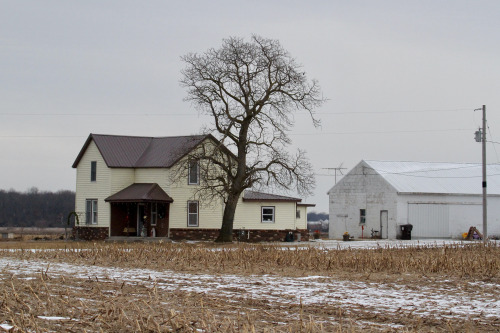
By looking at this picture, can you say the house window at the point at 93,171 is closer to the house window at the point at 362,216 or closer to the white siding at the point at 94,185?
the white siding at the point at 94,185

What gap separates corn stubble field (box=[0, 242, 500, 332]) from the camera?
448 inches

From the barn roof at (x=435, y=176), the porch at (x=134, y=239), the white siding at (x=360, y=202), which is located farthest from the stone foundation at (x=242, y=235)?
the barn roof at (x=435, y=176)

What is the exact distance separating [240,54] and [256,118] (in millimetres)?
3871

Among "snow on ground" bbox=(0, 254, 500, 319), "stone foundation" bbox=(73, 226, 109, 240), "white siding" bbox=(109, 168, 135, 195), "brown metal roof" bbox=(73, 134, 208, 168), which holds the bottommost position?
"snow on ground" bbox=(0, 254, 500, 319)

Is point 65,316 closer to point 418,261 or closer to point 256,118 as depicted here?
point 418,261

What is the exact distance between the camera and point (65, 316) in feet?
39.2

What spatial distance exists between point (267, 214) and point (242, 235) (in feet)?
8.31

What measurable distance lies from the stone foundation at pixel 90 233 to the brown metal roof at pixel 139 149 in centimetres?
426

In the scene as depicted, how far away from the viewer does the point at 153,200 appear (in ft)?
156

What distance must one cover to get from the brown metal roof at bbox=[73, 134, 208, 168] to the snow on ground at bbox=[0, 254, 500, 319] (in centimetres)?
2814

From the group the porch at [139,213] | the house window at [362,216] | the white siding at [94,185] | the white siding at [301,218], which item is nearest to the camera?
the porch at [139,213]

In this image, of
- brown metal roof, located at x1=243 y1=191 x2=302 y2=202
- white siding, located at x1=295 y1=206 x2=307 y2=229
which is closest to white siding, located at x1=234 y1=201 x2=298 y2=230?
brown metal roof, located at x1=243 y1=191 x2=302 y2=202

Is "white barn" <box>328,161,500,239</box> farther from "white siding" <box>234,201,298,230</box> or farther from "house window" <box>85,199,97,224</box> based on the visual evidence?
"house window" <box>85,199,97,224</box>

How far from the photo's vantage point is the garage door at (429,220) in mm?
57531
